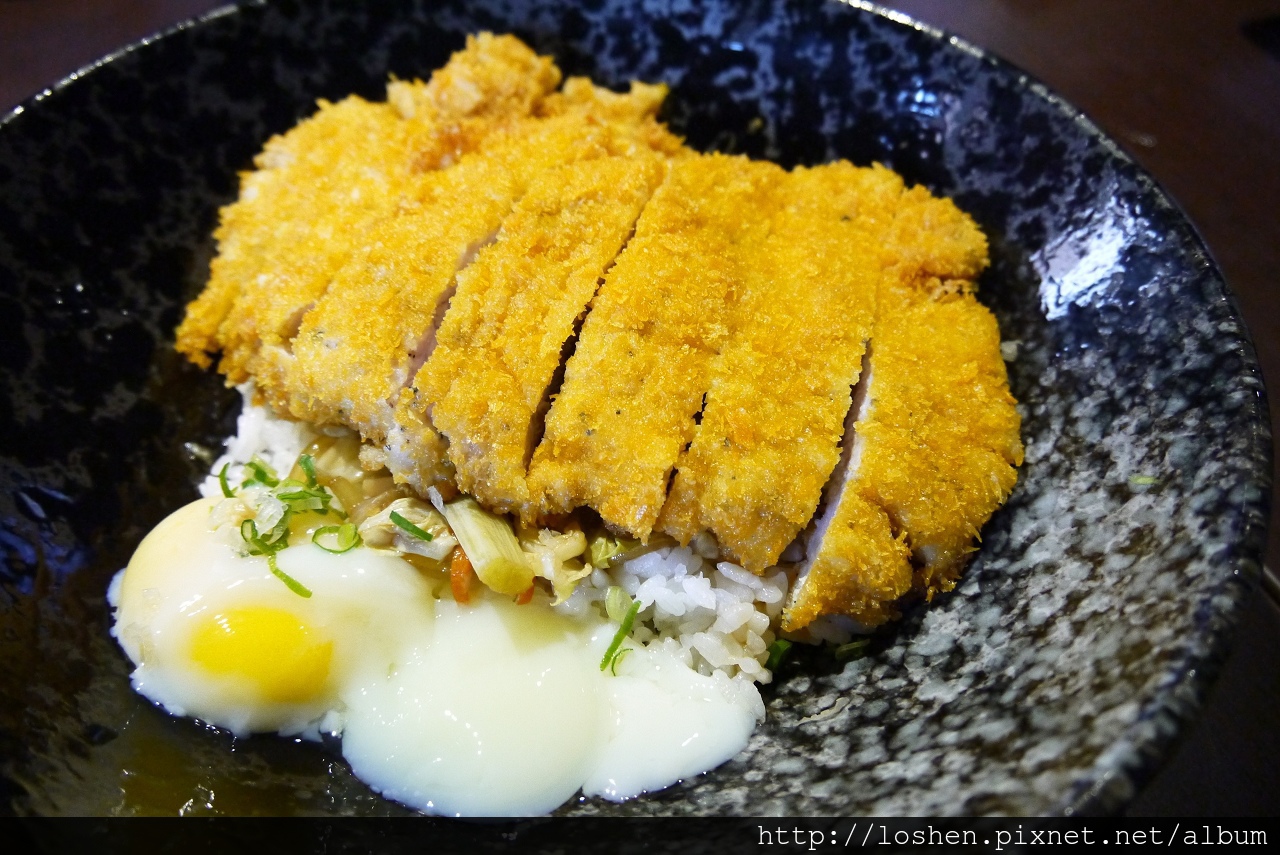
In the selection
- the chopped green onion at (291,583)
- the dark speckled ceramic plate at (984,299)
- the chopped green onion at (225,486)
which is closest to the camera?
the dark speckled ceramic plate at (984,299)

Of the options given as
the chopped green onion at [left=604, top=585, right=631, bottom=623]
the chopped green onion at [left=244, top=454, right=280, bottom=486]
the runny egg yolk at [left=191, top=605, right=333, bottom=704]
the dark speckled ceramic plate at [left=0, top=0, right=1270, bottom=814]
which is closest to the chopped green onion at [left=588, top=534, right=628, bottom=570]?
the chopped green onion at [left=604, top=585, right=631, bottom=623]

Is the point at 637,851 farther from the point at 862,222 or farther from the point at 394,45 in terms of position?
the point at 394,45

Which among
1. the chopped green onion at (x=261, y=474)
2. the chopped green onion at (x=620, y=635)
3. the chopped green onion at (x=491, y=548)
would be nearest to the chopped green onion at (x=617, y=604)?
the chopped green onion at (x=620, y=635)

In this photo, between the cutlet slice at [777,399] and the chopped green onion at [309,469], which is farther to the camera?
the chopped green onion at [309,469]

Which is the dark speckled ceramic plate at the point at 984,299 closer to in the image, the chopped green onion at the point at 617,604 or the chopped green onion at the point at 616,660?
the chopped green onion at the point at 616,660

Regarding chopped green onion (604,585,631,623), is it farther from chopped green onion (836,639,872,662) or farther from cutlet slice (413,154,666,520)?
chopped green onion (836,639,872,662)

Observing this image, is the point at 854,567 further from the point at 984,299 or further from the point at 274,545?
the point at 274,545

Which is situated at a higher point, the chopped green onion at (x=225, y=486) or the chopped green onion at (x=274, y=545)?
the chopped green onion at (x=274, y=545)
